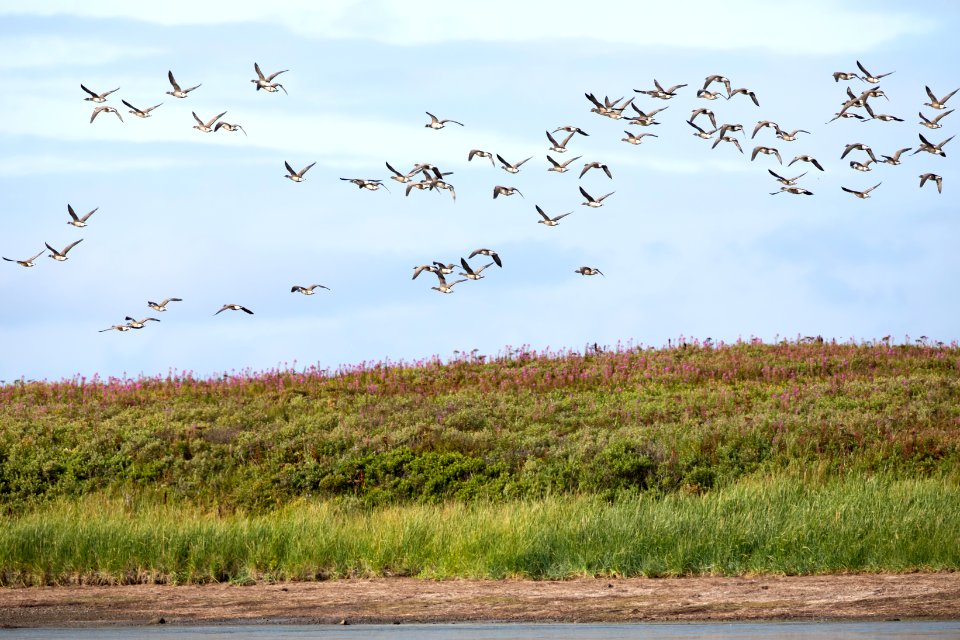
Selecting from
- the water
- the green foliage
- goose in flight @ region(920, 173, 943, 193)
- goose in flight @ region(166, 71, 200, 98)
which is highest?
goose in flight @ region(166, 71, 200, 98)

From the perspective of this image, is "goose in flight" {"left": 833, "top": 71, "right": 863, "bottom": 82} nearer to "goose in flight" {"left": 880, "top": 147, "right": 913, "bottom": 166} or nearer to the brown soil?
"goose in flight" {"left": 880, "top": 147, "right": 913, "bottom": 166}

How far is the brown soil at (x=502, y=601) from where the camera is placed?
49.6ft

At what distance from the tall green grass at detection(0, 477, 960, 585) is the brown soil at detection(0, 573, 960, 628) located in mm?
514

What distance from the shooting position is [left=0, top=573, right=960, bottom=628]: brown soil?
15.1 meters

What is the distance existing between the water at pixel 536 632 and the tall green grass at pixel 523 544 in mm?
3539

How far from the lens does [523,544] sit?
18.4 metres

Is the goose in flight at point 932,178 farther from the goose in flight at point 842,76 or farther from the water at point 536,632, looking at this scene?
the water at point 536,632

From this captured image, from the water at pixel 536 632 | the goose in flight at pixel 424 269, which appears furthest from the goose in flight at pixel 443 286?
the water at pixel 536 632

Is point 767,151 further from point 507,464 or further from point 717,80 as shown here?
point 507,464

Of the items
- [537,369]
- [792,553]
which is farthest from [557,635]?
[537,369]

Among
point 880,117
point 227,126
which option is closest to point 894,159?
point 880,117

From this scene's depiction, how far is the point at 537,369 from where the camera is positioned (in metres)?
37.5

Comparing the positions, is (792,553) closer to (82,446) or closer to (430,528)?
(430,528)

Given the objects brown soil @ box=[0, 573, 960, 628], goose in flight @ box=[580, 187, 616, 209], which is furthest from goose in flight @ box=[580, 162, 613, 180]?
brown soil @ box=[0, 573, 960, 628]
